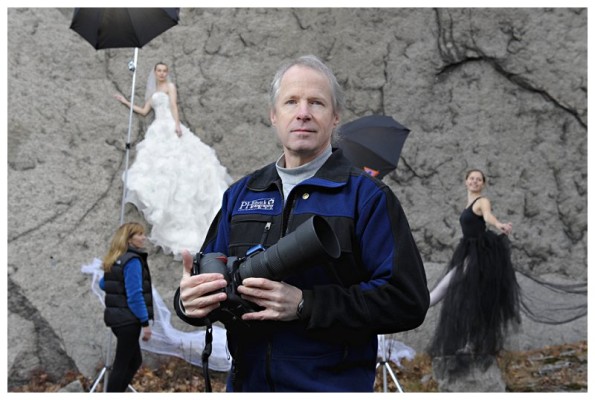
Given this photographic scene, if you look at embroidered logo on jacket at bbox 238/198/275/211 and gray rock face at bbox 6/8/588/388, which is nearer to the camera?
embroidered logo on jacket at bbox 238/198/275/211

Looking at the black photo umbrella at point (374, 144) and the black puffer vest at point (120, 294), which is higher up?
the black photo umbrella at point (374, 144)

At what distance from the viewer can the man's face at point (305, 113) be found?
5.44ft

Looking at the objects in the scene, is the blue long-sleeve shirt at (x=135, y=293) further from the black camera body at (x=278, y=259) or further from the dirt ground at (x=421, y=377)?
the black camera body at (x=278, y=259)

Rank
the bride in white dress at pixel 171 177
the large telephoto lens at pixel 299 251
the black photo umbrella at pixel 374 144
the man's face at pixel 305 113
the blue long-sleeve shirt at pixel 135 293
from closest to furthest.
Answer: the large telephoto lens at pixel 299 251, the man's face at pixel 305 113, the blue long-sleeve shirt at pixel 135 293, the black photo umbrella at pixel 374 144, the bride in white dress at pixel 171 177

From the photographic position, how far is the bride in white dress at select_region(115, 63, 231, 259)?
240 inches

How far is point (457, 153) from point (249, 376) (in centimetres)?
550

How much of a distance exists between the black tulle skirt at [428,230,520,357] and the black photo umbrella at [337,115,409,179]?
1.12 meters

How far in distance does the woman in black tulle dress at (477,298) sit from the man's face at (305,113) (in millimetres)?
4173

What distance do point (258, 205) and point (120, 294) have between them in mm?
3405

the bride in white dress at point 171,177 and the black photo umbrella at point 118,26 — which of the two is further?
the bride in white dress at point 171,177

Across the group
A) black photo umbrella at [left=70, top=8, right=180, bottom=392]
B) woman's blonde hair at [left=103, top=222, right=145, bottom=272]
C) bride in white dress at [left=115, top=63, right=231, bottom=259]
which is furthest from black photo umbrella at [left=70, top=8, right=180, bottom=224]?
woman's blonde hair at [left=103, top=222, right=145, bottom=272]

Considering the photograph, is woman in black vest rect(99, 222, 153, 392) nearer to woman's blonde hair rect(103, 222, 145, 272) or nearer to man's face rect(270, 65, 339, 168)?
woman's blonde hair rect(103, 222, 145, 272)

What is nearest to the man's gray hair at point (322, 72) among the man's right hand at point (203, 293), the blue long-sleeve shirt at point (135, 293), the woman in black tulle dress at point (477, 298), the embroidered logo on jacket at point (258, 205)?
the embroidered logo on jacket at point (258, 205)

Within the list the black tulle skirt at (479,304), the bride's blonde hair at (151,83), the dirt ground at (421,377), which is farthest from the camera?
the bride's blonde hair at (151,83)
